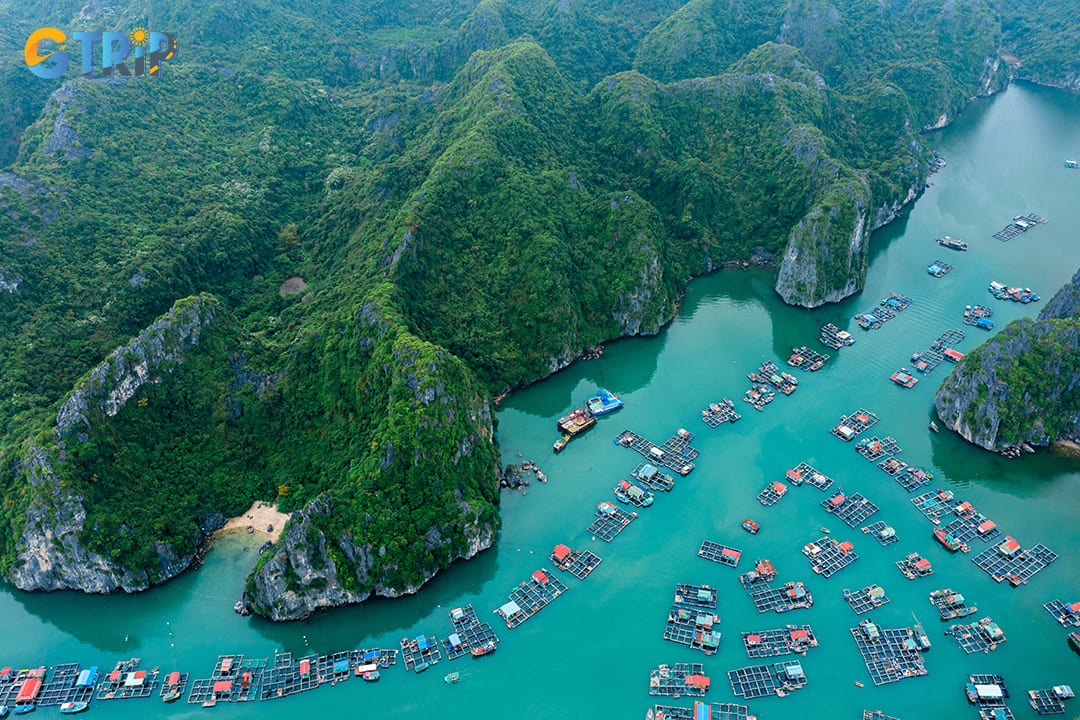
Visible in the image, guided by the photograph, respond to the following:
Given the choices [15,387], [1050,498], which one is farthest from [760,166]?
[15,387]

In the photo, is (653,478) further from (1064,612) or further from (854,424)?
(1064,612)

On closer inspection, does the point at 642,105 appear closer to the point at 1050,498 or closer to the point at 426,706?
the point at 1050,498

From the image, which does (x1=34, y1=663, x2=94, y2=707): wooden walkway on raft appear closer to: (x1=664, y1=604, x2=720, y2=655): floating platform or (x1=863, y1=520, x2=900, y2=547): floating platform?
(x1=664, y1=604, x2=720, y2=655): floating platform

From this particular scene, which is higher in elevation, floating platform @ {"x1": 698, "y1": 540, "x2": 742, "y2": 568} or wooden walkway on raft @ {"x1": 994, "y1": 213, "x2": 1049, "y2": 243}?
wooden walkway on raft @ {"x1": 994, "y1": 213, "x2": 1049, "y2": 243}

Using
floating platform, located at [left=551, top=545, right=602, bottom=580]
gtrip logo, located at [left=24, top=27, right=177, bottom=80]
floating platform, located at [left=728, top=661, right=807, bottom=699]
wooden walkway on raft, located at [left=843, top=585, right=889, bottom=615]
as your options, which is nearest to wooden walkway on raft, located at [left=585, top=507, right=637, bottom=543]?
floating platform, located at [left=551, top=545, right=602, bottom=580]

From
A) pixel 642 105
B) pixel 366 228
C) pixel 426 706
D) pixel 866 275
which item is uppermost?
pixel 642 105

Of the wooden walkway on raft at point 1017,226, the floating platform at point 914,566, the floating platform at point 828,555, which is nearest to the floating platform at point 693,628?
the floating platform at point 828,555
